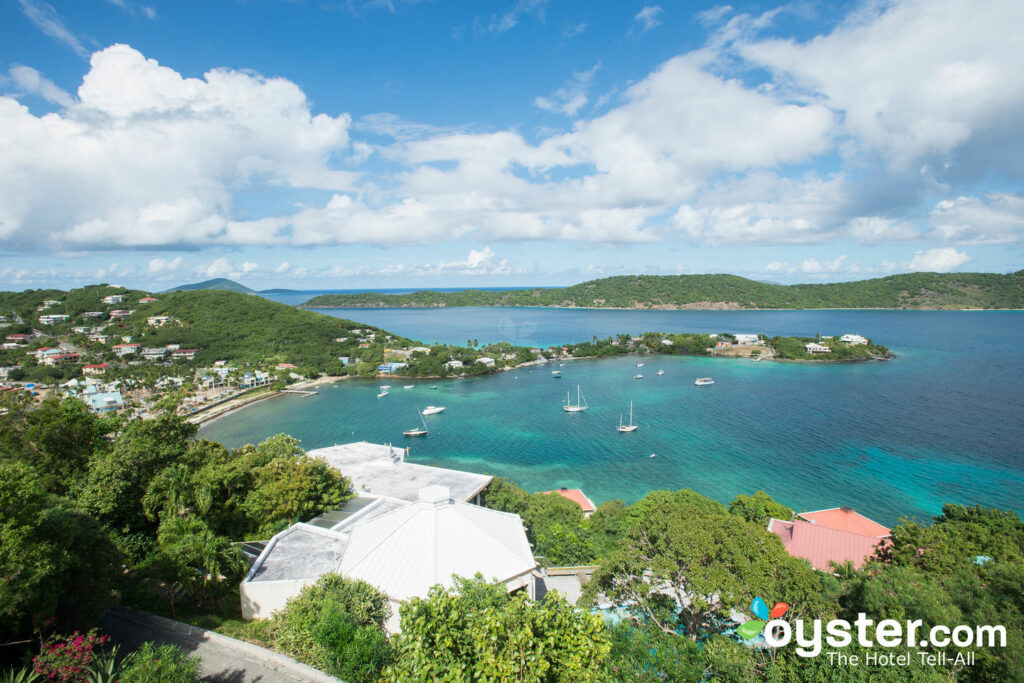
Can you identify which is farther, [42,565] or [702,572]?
[702,572]

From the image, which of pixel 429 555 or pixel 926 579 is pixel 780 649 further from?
pixel 429 555

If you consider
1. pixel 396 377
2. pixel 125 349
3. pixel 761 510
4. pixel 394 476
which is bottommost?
pixel 396 377

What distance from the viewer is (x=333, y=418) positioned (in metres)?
44.2

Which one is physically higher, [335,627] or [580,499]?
[335,627]

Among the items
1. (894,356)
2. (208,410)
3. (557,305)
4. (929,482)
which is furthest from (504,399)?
(557,305)

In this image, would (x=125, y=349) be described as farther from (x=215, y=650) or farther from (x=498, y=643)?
(x=498, y=643)

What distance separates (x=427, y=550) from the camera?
35.0ft

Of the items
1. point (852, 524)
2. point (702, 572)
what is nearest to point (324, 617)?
point (702, 572)

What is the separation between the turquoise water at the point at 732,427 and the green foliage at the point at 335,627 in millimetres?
18991

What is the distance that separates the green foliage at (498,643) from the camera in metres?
5.82

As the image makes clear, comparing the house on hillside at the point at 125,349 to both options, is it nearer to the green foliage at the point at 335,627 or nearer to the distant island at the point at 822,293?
the green foliage at the point at 335,627

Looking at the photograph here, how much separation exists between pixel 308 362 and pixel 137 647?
6487 cm

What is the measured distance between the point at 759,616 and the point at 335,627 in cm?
801

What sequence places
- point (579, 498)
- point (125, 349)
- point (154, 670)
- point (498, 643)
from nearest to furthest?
point (154, 670), point (498, 643), point (579, 498), point (125, 349)
